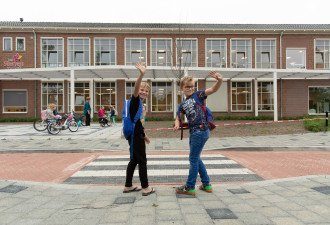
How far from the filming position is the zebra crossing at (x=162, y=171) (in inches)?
168

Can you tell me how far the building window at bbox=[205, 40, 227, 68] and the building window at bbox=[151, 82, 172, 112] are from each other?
205 inches

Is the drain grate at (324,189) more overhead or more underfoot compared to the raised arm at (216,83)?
more underfoot

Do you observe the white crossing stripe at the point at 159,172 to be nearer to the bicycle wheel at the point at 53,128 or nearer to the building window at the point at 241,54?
the bicycle wheel at the point at 53,128

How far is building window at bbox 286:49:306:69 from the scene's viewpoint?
2409 cm

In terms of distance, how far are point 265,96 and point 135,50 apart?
50.2 ft

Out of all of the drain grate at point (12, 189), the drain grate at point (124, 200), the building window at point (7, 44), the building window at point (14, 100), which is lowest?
the drain grate at point (124, 200)

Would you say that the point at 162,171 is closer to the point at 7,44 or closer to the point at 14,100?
the point at 14,100

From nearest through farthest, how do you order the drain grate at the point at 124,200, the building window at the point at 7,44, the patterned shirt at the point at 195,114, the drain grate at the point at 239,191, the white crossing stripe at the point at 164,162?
the drain grate at the point at 124,200, the patterned shirt at the point at 195,114, the drain grate at the point at 239,191, the white crossing stripe at the point at 164,162, the building window at the point at 7,44

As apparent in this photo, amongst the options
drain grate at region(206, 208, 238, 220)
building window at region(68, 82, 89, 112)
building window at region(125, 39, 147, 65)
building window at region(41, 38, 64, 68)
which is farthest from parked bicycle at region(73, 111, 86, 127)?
drain grate at region(206, 208, 238, 220)

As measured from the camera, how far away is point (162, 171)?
15.9ft

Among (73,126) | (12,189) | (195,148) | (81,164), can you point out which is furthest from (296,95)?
(12,189)

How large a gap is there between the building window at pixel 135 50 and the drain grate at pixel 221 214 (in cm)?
2243

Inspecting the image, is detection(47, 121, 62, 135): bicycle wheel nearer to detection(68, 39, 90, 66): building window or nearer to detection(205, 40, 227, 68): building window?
detection(68, 39, 90, 66): building window

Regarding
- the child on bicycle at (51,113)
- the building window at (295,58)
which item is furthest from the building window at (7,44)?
the building window at (295,58)
